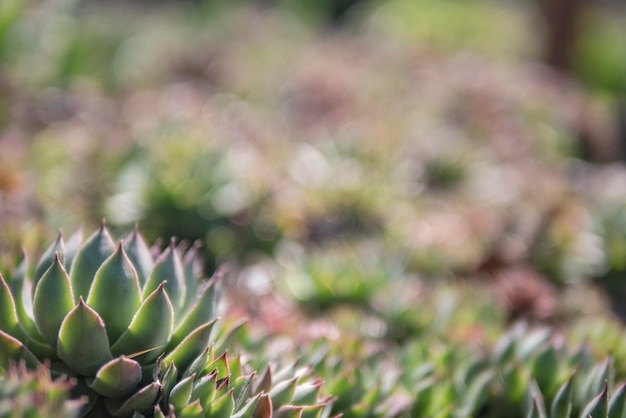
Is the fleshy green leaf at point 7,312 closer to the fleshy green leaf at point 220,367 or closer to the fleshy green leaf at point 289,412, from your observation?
the fleshy green leaf at point 220,367

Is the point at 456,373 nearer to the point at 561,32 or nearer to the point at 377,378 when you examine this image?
the point at 377,378

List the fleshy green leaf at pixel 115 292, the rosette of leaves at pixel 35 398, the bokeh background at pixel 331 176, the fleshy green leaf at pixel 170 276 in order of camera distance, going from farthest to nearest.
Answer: the bokeh background at pixel 331 176
the fleshy green leaf at pixel 170 276
the fleshy green leaf at pixel 115 292
the rosette of leaves at pixel 35 398

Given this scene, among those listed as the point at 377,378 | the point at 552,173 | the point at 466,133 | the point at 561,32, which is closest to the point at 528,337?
the point at 377,378

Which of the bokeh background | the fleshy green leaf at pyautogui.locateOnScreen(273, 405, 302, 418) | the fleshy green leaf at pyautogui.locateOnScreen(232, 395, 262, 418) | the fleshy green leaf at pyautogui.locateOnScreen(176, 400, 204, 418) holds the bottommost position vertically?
the bokeh background

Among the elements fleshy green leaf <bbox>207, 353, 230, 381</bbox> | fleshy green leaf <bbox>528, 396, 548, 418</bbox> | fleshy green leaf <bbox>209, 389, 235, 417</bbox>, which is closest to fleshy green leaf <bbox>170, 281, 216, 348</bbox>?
fleshy green leaf <bbox>207, 353, 230, 381</bbox>

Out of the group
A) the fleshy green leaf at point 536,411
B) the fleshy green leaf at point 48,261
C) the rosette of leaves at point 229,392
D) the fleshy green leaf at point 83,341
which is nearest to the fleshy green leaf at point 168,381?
the rosette of leaves at point 229,392

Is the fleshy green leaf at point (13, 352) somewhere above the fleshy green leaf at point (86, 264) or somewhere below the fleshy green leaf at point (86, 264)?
below

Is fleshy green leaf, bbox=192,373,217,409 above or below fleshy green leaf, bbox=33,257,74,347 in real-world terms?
below

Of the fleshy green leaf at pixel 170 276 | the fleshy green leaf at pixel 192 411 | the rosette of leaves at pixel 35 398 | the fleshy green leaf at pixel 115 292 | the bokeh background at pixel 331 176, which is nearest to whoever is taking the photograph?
the rosette of leaves at pixel 35 398

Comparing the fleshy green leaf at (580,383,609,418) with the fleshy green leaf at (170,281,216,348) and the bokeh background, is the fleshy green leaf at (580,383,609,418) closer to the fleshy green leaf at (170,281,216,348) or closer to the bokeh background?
the bokeh background
